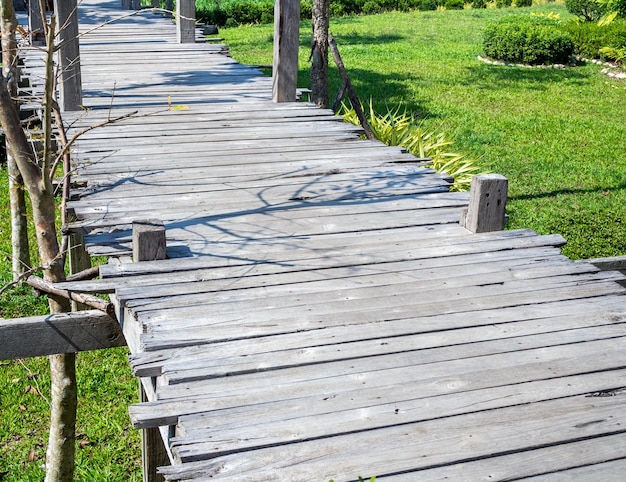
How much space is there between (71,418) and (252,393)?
2.10m

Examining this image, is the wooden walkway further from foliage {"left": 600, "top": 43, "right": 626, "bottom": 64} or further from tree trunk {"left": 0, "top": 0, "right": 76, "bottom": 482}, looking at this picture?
foliage {"left": 600, "top": 43, "right": 626, "bottom": 64}

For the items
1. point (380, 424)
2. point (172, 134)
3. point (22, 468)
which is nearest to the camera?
point (380, 424)

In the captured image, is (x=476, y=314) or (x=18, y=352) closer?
(x=476, y=314)

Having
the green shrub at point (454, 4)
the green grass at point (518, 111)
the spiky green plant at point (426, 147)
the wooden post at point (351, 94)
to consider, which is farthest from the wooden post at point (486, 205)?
the green shrub at point (454, 4)

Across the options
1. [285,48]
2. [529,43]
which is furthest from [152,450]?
[529,43]

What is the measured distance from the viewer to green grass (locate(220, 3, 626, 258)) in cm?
1102

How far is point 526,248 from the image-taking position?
539 cm

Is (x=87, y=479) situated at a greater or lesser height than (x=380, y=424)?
lesser

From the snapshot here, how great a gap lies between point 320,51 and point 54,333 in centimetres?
693

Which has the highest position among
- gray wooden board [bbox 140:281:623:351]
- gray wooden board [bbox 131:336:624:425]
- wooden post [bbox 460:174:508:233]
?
wooden post [bbox 460:174:508:233]

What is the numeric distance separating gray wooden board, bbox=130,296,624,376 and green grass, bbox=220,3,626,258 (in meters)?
5.25

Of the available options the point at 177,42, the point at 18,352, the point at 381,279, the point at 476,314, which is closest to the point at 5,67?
the point at 18,352

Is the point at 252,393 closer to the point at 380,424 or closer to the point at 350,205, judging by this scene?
the point at 380,424

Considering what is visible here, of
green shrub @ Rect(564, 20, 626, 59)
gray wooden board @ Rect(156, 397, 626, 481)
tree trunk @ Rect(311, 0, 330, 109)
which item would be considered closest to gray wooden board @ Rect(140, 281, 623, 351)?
gray wooden board @ Rect(156, 397, 626, 481)
